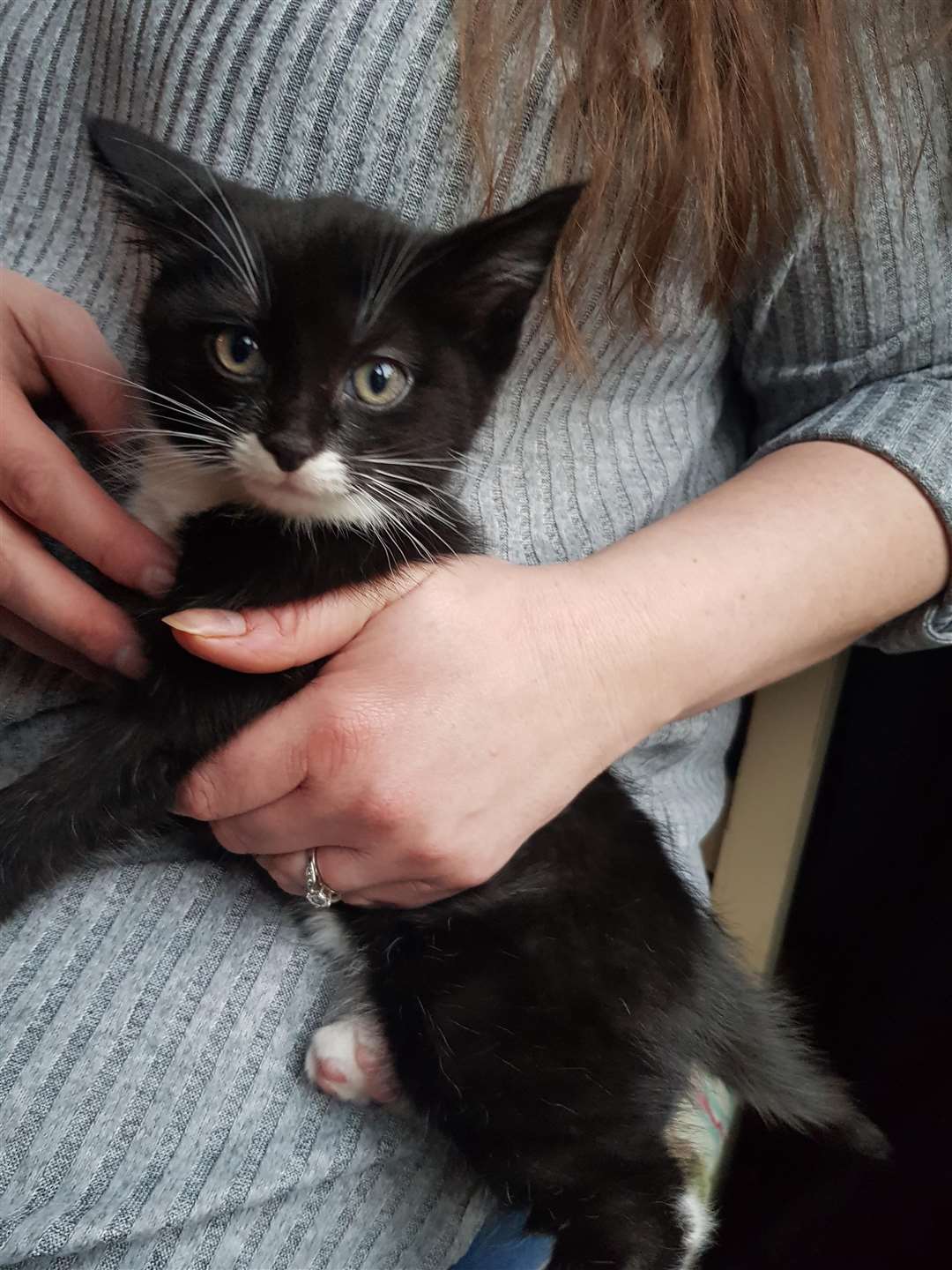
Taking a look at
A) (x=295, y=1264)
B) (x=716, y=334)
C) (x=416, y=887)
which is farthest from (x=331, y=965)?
(x=716, y=334)

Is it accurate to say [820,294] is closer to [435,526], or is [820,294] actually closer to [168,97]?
[435,526]

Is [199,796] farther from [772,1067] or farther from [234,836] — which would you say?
[772,1067]

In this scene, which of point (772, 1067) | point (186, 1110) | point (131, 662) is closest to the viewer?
point (186, 1110)

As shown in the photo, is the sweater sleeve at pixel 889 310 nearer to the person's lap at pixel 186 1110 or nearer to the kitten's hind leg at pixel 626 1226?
the kitten's hind leg at pixel 626 1226

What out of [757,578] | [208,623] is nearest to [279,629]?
[208,623]

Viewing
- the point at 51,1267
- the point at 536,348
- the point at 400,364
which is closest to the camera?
the point at 51,1267

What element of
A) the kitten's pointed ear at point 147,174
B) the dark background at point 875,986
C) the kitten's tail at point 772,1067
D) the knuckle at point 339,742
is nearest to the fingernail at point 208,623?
the knuckle at point 339,742

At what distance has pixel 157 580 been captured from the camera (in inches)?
32.8

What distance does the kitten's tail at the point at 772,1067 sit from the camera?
0.92m

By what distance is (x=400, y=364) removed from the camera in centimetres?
79

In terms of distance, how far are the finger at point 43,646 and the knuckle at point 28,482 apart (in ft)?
0.36

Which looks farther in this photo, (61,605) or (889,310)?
(889,310)

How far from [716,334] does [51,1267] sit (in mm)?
995

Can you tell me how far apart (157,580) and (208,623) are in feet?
0.34
